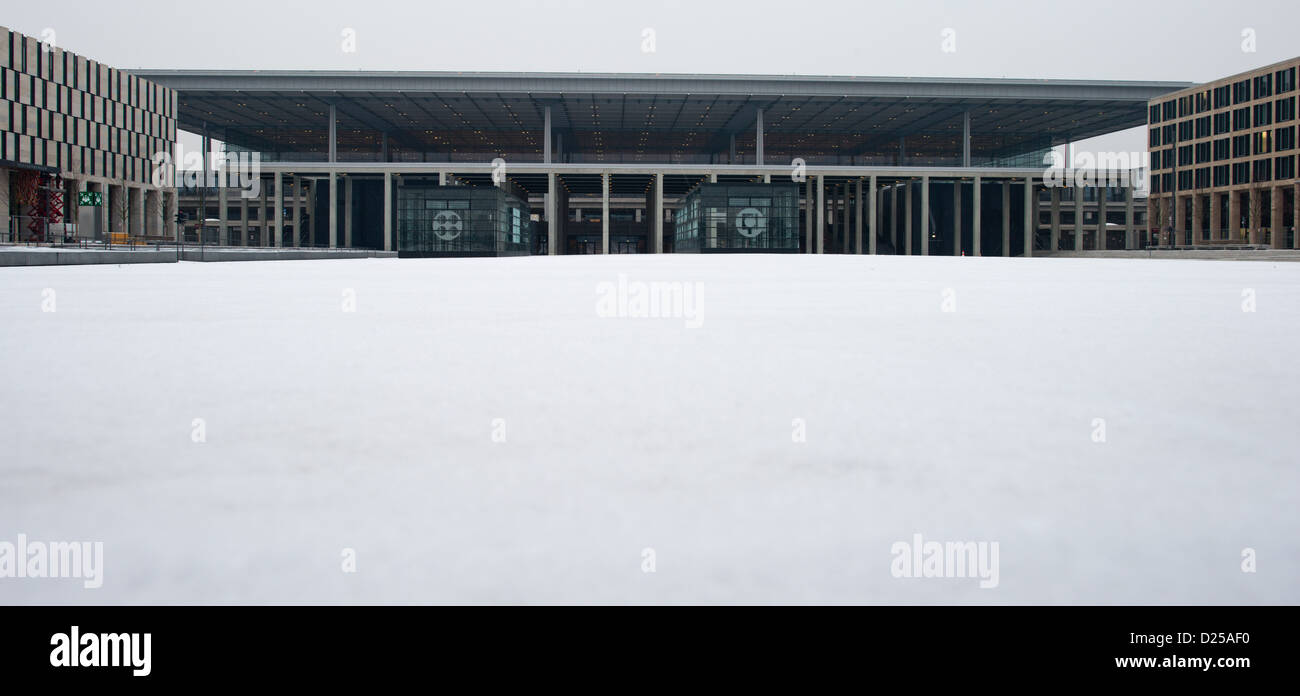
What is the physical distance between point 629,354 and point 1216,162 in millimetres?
84145

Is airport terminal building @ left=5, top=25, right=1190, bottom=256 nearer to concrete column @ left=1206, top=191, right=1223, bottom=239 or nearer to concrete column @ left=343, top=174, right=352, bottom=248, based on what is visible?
concrete column @ left=343, top=174, right=352, bottom=248

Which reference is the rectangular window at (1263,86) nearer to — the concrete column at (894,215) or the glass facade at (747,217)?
the concrete column at (894,215)

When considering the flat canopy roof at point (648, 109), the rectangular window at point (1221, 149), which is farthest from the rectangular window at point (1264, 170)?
the flat canopy roof at point (648, 109)

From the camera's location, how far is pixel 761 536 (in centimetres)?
289

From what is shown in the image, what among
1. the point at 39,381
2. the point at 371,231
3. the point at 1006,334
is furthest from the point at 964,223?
the point at 39,381

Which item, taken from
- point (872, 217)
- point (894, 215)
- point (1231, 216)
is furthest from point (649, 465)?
point (1231, 216)

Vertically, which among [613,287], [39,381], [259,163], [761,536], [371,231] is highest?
[259,163]

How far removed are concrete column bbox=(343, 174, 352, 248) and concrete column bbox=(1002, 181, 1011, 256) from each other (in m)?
46.9

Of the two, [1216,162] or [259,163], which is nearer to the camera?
[259,163]

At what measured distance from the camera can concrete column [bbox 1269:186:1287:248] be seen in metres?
69.1

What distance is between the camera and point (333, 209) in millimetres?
64062

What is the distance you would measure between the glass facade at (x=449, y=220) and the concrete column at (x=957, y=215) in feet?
107

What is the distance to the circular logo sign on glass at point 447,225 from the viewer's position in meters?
58.5
